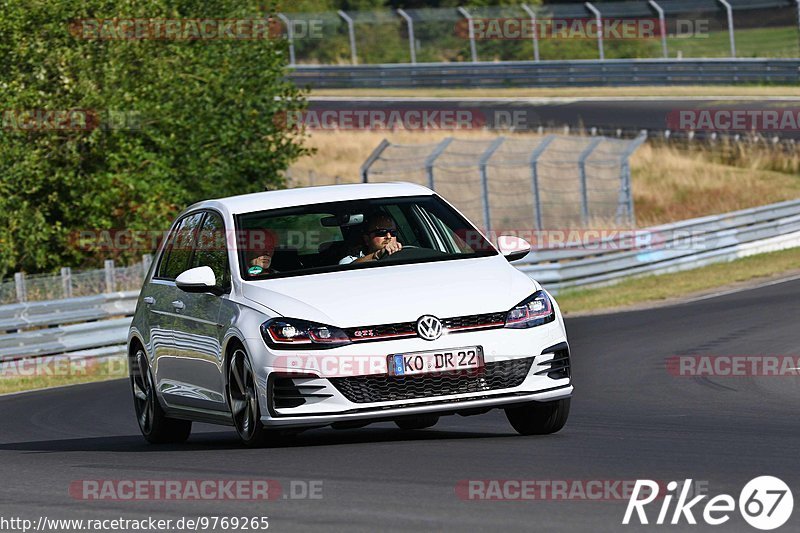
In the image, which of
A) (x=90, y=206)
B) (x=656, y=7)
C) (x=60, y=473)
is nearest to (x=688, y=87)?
(x=656, y=7)

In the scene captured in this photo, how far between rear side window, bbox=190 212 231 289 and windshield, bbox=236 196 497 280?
0.52ft

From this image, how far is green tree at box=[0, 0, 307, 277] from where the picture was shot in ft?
85.6

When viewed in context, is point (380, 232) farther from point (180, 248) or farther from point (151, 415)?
point (151, 415)

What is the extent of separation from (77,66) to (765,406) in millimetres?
17372

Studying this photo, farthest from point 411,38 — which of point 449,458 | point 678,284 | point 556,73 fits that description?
point 449,458

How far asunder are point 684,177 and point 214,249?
1177 inches

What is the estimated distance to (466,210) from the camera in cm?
3556

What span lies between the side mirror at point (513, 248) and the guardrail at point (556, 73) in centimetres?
3658

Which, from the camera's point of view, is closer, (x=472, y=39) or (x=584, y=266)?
(x=584, y=266)

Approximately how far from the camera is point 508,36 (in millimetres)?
53562

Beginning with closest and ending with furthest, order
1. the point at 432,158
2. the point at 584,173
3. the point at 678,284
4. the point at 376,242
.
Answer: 1. the point at 376,242
2. the point at 678,284
3. the point at 432,158
4. the point at 584,173

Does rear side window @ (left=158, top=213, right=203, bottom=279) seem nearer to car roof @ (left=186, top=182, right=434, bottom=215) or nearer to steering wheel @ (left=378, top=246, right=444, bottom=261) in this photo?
car roof @ (left=186, top=182, right=434, bottom=215)

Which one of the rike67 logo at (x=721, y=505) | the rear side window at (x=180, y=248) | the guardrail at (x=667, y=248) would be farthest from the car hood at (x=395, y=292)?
the guardrail at (x=667, y=248)

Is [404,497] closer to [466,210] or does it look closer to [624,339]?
[624,339]
